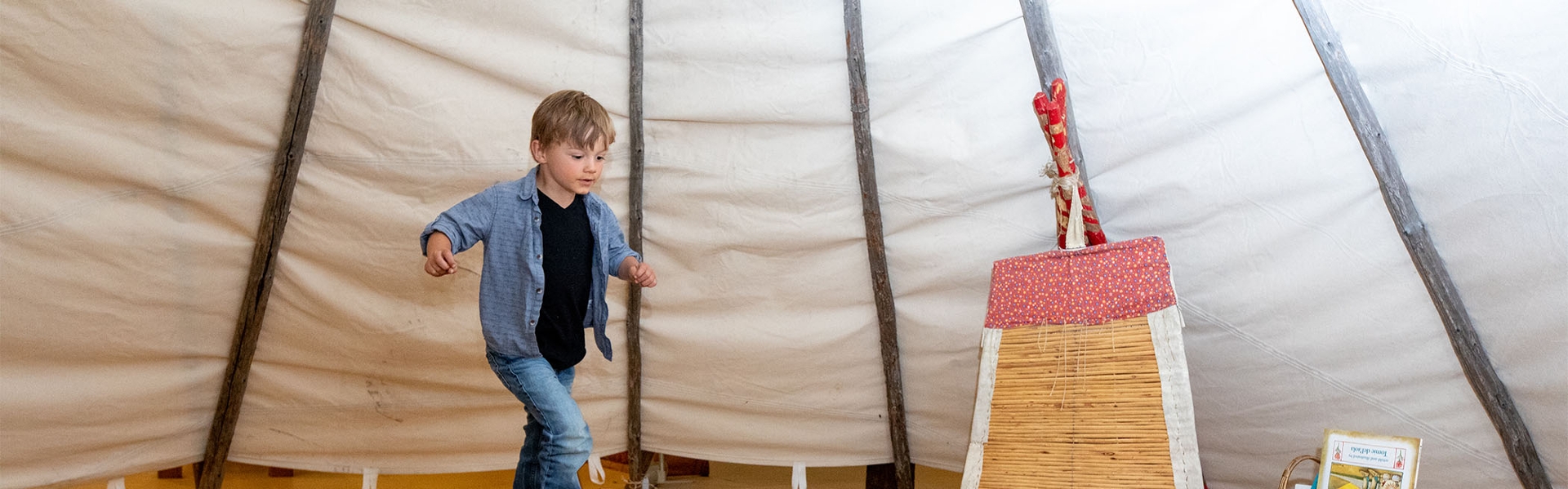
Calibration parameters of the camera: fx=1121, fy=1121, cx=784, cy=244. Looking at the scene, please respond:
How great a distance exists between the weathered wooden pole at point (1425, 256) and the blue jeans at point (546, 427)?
6.85 feet

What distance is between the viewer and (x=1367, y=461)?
2275 millimetres

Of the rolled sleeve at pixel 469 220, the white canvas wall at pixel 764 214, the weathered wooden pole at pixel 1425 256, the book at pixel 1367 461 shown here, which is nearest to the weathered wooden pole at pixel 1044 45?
the white canvas wall at pixel 764 214

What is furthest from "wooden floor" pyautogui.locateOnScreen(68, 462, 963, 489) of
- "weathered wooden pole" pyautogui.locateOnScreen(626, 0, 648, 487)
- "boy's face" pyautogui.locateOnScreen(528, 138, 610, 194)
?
"boy's face" pyautogui.locateOnScreen(528, 138, 610, 194)

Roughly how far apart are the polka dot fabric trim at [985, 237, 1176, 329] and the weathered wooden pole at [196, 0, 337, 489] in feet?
6.78

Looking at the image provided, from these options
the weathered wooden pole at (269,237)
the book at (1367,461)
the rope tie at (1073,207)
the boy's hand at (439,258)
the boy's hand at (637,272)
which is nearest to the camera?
the book at (1367,461)

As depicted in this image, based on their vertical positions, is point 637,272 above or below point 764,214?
below

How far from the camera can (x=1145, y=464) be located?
2559 mm

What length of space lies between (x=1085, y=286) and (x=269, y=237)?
2.42 metres

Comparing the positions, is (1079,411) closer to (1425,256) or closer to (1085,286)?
(1085,286)

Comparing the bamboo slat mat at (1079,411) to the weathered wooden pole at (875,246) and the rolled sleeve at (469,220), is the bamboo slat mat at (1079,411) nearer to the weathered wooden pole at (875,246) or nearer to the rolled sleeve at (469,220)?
the weathered wooden pole at (875,246)

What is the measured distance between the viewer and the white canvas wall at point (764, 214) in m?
2.82

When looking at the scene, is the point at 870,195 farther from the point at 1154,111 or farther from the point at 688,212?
the point at 1154,111

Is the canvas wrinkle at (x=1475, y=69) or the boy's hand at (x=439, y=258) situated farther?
the canvas wrinkle at (x=1475, y=69)

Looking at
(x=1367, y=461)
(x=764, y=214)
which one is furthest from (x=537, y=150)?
(x=1367, y=461)
